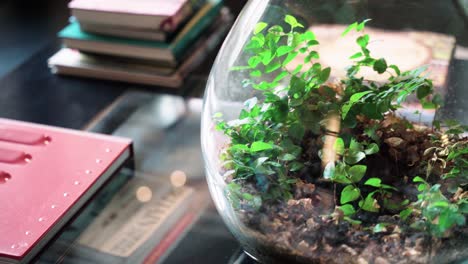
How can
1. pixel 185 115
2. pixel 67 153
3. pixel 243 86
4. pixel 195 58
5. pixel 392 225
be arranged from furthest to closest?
pixel 195 58 → pixel 185 115 → pixel 67 153 → pixel 243 86 → pixel 392 225

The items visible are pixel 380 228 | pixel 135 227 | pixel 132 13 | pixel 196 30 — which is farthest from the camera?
pixel 196 30

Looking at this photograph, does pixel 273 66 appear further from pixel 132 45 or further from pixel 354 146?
pixel 132 45

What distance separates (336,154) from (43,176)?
40cm

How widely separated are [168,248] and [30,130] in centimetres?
29

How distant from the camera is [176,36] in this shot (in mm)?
1106

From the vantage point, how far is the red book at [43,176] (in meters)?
0.75

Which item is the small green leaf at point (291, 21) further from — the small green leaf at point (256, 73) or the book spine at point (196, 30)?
the book spine at point (196, 30)

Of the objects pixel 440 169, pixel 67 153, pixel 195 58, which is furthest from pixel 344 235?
pixel 195 58

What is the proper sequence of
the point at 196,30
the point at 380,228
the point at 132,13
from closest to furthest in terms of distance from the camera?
the point at 380,228
the point at 132,13
the point at 196,30

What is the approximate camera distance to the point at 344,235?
62 cm

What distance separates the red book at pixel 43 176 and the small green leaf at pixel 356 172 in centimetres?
35

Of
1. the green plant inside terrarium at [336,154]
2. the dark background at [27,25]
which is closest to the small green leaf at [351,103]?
the green plant inside terrarium at [336,154]

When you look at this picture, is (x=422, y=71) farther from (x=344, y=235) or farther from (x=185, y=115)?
(x=185, y=115)

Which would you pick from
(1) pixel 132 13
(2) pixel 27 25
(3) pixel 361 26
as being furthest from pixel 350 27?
(2) pixel 27 25
